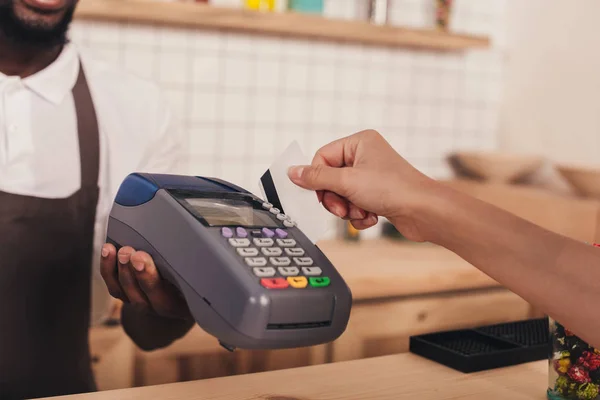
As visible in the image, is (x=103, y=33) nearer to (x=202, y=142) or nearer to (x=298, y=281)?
(x=202, y=142)

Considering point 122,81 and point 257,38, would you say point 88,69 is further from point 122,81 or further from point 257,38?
point 257,38

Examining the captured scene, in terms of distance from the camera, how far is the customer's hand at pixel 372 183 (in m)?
0.80

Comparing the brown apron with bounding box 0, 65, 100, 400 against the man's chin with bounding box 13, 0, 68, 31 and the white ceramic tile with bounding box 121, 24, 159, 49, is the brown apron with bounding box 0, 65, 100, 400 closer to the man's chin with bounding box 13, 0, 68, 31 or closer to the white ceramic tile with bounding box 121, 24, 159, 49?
the man's chin with bounding box 13, 0, 68, 31

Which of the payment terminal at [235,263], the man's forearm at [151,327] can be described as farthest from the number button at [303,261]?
the man's forearm at [151,327]

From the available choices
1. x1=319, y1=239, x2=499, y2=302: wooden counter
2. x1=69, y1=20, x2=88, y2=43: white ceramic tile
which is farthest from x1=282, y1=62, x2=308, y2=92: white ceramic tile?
x1=69, y1=20, x2=88, y2=43: white ceramic tile

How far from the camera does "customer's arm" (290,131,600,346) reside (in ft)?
2.24

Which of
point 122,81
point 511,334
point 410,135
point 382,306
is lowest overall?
point 382,306

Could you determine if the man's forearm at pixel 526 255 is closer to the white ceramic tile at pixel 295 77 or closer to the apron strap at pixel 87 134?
the apron strap at pixel 87 134

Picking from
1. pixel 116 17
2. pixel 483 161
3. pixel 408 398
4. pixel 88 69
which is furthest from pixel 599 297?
pixel 483 161

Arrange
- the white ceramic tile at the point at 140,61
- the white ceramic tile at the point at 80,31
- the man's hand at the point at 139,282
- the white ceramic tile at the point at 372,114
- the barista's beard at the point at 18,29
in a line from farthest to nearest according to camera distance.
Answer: the white ceramic tile at the point at 372,114 → the white ceramic tile at the point at 140,61 → the white ceramic tile at the point at 80,31 → the barista's beard at the point at 18,29 → the man's hand at the point at 139,282

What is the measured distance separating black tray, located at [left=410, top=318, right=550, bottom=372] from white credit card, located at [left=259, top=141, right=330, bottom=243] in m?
0.28

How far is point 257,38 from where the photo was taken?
79.3 inches

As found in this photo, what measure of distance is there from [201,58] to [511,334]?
45.5 inches

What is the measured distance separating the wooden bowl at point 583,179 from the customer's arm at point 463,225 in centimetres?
134
